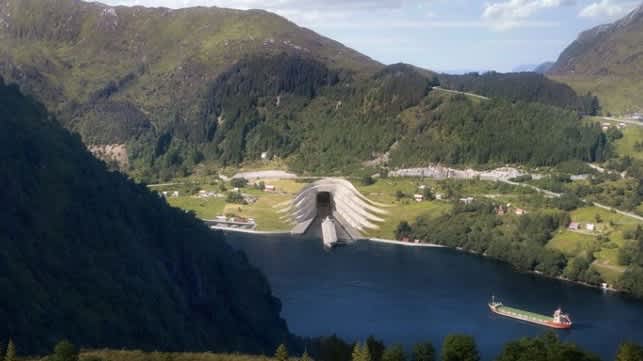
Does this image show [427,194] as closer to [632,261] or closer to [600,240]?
[600,240]

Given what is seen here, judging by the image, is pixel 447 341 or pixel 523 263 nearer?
pixel 447 341

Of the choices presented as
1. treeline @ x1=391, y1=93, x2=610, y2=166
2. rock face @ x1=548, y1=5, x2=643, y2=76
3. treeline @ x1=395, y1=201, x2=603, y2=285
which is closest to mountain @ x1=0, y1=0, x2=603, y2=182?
treeline @ x1=391, y1=93, x2=610, y2=166

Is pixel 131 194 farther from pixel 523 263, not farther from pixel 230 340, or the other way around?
pixel 523 263

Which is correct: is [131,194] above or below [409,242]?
above

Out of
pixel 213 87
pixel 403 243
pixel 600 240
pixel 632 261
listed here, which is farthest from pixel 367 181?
pixel 213 87

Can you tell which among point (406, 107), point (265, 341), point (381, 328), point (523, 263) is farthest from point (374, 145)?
point (265, 341)

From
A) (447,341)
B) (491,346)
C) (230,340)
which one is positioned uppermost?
(447,341)
